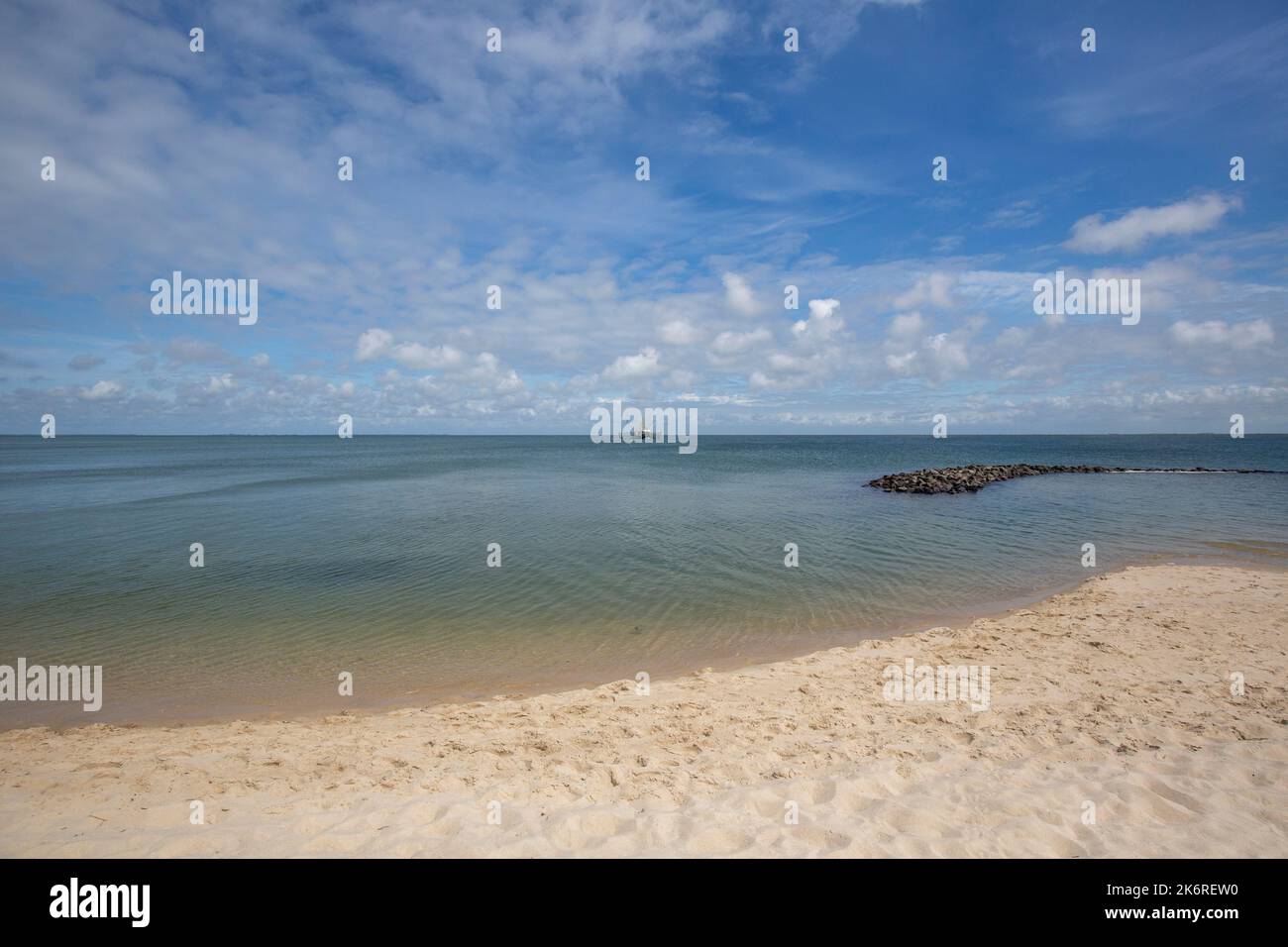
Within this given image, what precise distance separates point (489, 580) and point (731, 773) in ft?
40.2

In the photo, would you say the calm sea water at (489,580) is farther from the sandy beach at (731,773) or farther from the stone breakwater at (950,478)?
the stone breakwater at (950,478)

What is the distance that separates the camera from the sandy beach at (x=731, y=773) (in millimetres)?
5434

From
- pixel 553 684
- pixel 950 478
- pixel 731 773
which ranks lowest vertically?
pixel 553 684

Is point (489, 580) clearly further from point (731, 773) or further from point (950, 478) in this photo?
point (950, 478)

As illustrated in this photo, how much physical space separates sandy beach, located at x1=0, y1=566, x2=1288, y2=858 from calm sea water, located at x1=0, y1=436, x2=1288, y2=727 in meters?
1.91

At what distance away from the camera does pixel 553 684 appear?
34.9ft

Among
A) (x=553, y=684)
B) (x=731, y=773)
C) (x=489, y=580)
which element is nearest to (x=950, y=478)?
(x=489, y=580)

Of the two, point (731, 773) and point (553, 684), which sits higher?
point (731, 773)

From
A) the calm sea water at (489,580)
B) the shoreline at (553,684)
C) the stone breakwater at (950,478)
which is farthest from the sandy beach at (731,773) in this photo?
the stone breakwater at (950,478)

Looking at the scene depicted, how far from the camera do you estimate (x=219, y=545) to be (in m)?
22.5

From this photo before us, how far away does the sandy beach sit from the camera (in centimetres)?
543

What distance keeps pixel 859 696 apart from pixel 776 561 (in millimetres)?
10876

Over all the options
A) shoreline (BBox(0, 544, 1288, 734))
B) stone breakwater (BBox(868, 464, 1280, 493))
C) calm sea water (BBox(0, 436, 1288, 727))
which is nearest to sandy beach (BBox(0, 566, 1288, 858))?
shoreline (BBox(0, 544, 1288, 734))

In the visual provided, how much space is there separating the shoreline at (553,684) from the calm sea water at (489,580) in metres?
0.09
